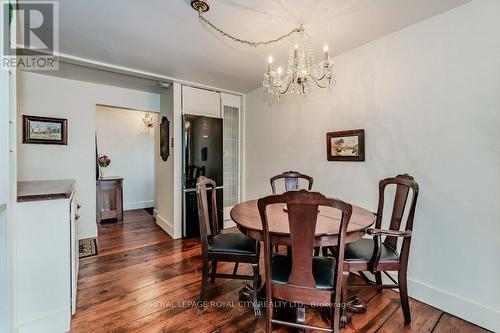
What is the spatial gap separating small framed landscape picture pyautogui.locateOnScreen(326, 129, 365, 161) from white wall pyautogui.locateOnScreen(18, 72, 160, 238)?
11.1 feet

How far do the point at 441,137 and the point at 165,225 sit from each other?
3.93 meters

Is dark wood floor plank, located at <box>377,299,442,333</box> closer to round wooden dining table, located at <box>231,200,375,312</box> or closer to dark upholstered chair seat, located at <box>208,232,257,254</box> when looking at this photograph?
round wooden dining table, located at <box>231,200,375,312</box>

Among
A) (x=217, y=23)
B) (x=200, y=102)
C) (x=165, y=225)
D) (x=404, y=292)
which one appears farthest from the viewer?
(x=165, y=225)

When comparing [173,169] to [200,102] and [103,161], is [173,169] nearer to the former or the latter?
[200,102]

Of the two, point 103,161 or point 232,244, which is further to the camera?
point 103,161

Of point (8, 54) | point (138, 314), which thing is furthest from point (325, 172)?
point (8, 54)

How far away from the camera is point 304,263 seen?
4.71 ft

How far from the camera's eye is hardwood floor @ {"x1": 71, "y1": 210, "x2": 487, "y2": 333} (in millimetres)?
1773

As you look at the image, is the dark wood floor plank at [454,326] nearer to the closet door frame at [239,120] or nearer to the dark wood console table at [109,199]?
the closet door frame at [239,120]

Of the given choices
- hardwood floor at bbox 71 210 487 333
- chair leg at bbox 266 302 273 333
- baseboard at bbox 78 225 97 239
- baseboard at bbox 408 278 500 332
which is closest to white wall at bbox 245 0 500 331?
baseboard at bbox 408 278 500 332

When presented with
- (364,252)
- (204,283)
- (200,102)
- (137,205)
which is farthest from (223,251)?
(137,205)

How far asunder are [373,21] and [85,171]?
166 inches

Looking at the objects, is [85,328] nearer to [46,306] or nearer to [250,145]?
[46,306]

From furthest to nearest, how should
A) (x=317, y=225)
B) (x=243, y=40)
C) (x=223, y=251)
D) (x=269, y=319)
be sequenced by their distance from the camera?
(x=243, y=40) < (x=223, y=251) < (x=317, y=225) < (x=269, y=319)
